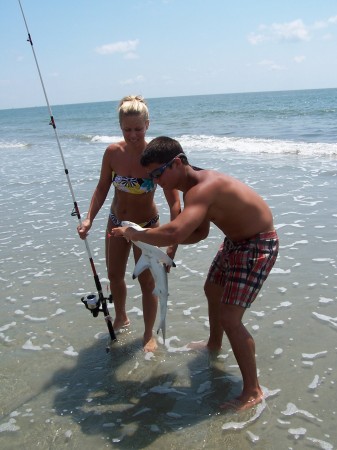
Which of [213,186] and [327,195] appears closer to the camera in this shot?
[213,186]

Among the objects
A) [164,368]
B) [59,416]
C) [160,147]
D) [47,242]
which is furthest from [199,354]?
[47,242]

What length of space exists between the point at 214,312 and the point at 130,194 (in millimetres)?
1281

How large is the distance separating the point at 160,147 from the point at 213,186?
451 mm

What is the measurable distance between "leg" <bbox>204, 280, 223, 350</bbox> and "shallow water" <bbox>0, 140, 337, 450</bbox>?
0.13m

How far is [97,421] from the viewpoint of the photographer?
3.34 metres

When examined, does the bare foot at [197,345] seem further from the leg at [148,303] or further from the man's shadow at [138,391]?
the leg at [148,303]

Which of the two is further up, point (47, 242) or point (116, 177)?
point (116, 177)

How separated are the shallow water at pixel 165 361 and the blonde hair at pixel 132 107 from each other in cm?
218

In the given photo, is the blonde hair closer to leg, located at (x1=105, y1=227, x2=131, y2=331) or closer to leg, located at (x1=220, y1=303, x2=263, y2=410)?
leg, located at (x1=105, y1=227, x2=131, y2=331)

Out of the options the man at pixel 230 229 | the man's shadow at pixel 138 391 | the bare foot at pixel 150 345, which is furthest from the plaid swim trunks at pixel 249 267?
the bare foot at pixel 150 345

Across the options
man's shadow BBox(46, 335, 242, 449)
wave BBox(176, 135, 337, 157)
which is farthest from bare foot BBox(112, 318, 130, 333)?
wave BBox(176, 135, 337, 157)

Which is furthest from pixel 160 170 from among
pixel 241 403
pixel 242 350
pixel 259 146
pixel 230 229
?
pixel 259 146

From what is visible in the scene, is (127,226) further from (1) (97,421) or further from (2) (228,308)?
(1) (97,421)

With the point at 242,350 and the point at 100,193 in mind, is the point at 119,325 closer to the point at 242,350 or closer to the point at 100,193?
the point at 100,193
